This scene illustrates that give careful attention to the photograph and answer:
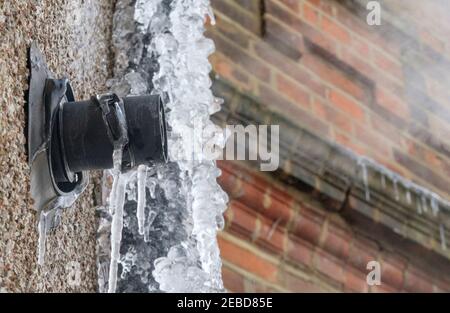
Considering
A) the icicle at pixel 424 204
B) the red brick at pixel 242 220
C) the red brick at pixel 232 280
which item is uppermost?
the icicle at pixel 424 204

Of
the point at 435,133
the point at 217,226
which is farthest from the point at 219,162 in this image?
the point at 435,133

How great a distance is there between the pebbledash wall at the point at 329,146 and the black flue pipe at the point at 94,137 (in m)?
1.56

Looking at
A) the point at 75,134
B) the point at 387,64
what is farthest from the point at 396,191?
the point at 75,134

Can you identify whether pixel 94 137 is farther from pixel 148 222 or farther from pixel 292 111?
pixel 292 111

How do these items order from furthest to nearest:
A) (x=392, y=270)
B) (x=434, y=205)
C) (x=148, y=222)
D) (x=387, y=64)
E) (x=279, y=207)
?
(x=387, y=64), (x=434, y=205), (x=392, y=270), (x=279, y=207), (x=148, y=222)

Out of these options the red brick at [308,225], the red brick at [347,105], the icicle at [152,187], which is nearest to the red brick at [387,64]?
the red brick at [347,105]

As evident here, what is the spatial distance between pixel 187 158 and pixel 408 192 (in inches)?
68.1

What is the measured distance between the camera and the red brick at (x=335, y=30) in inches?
164

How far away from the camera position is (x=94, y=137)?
1.42 metres

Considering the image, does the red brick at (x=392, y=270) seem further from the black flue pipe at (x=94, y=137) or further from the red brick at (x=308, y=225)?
the black flue pipe at (x=94, y=137)

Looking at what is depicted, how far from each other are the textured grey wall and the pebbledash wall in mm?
1259

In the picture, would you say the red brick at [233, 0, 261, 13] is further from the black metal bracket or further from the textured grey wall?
the black metal bracket

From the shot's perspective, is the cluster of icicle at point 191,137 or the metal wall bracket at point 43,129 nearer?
the metal wall bracket at point 43,129

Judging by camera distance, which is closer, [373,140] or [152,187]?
[152,187]
